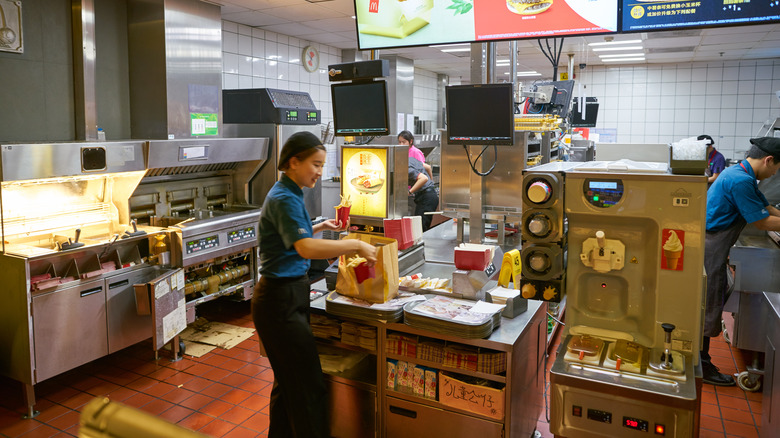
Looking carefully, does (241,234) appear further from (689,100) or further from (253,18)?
(689,100)

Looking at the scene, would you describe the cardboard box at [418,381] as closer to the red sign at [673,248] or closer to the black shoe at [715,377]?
the red sign at [673,248]

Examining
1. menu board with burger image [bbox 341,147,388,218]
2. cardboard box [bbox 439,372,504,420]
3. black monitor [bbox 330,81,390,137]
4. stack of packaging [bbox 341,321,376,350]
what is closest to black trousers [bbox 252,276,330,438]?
stack of packaging [bbox 341,321,376,350]

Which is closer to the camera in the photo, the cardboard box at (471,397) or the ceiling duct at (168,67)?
the cardboard box at (471,397)

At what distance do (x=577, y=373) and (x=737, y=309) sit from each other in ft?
10.5

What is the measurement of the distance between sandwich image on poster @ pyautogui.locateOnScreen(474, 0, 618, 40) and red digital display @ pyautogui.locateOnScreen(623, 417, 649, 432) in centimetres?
209

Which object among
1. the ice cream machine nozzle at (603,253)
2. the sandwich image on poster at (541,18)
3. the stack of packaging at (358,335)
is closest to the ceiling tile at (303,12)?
the sandwich image on poster at (541,18)

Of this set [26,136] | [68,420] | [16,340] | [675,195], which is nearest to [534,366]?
[675,195]

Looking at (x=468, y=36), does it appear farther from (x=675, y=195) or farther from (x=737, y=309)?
(x=737, y=309)

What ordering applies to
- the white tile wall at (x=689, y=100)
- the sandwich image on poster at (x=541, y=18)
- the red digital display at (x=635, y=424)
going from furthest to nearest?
the white tile wall at (x=689, y=100) < the sandwich image on poster at (x=541, y=18) < the red digital display at (x=635, y=424)

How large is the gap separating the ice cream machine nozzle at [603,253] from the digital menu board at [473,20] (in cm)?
141

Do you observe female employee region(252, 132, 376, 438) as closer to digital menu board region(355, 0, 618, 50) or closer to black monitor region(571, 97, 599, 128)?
digital menu board region(355, 0, 618, 50)

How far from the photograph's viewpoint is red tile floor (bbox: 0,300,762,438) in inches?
140

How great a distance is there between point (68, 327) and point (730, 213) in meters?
4.63

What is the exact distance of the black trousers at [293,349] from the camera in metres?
2.71
